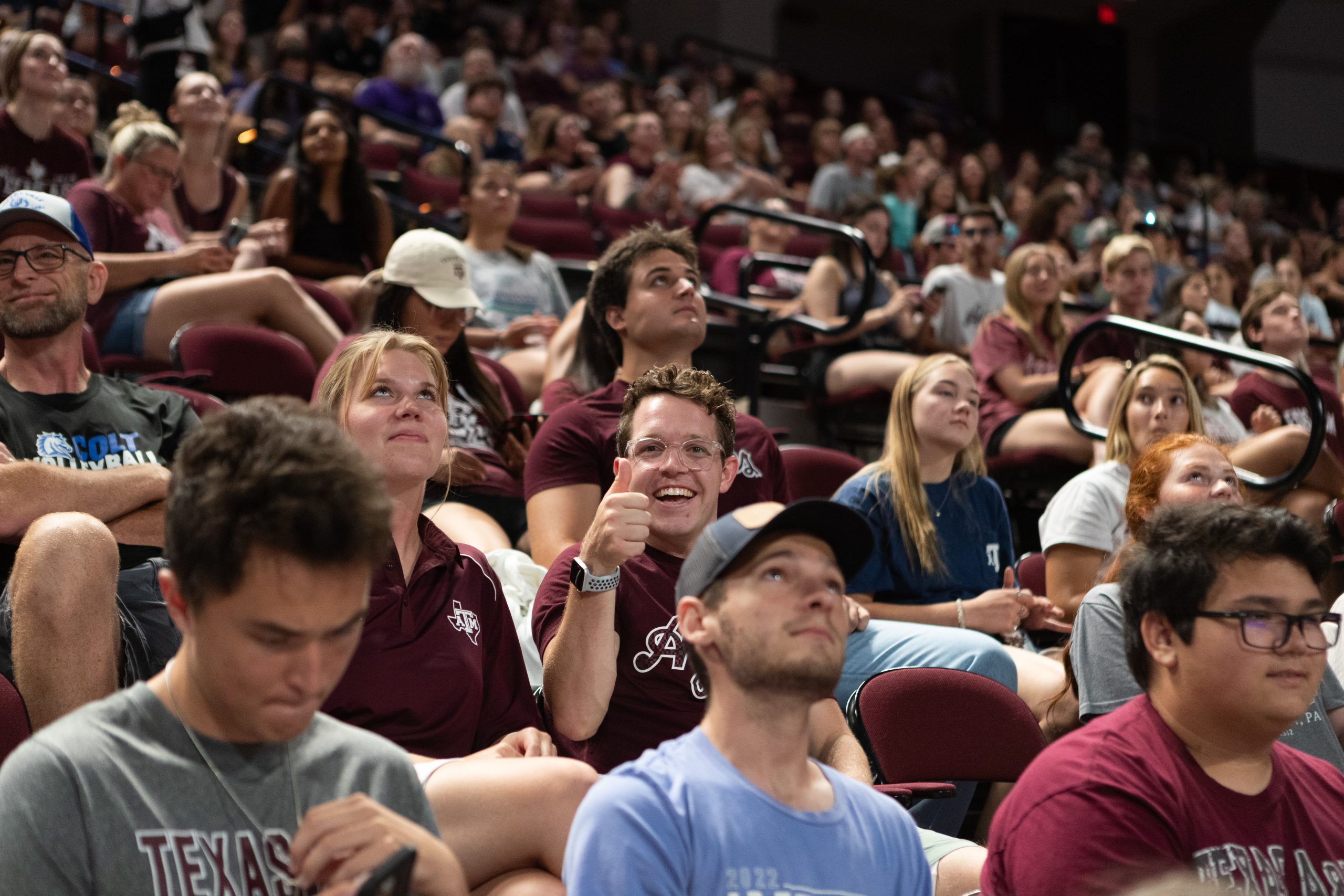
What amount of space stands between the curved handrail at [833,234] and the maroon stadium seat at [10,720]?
3.50 meters

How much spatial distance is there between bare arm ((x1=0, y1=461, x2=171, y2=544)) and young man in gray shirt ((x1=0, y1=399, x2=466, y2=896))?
1.02 metres

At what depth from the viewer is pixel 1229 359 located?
161 inches

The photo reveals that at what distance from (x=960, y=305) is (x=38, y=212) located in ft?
13.0

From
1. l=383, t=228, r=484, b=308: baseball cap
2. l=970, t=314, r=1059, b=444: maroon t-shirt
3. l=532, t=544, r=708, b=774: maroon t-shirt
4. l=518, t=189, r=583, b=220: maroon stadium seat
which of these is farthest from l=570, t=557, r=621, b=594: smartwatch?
l=518, t=189, r=583, b=220: maroon stadium seat

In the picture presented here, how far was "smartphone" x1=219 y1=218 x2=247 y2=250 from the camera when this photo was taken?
14.3 feet

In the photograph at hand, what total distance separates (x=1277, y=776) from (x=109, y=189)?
384cm

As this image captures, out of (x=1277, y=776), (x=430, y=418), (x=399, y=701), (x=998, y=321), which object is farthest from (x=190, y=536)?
(x=998, y=321)

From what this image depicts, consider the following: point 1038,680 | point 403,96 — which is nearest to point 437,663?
point 1038,680

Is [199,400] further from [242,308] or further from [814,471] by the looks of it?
[814,471]

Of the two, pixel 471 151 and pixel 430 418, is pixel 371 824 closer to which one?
pixel 430 418

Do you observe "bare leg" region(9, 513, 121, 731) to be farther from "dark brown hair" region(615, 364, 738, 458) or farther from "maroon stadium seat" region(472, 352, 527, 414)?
"maroon stadium seat" region(472, 352, 527, 414)

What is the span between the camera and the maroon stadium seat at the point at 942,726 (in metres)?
2.37

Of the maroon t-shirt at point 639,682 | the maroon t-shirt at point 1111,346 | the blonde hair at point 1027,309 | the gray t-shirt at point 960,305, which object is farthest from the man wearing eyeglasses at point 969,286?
the maroon t-shirt at point 639,682

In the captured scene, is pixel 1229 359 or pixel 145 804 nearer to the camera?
pixel 145 804
